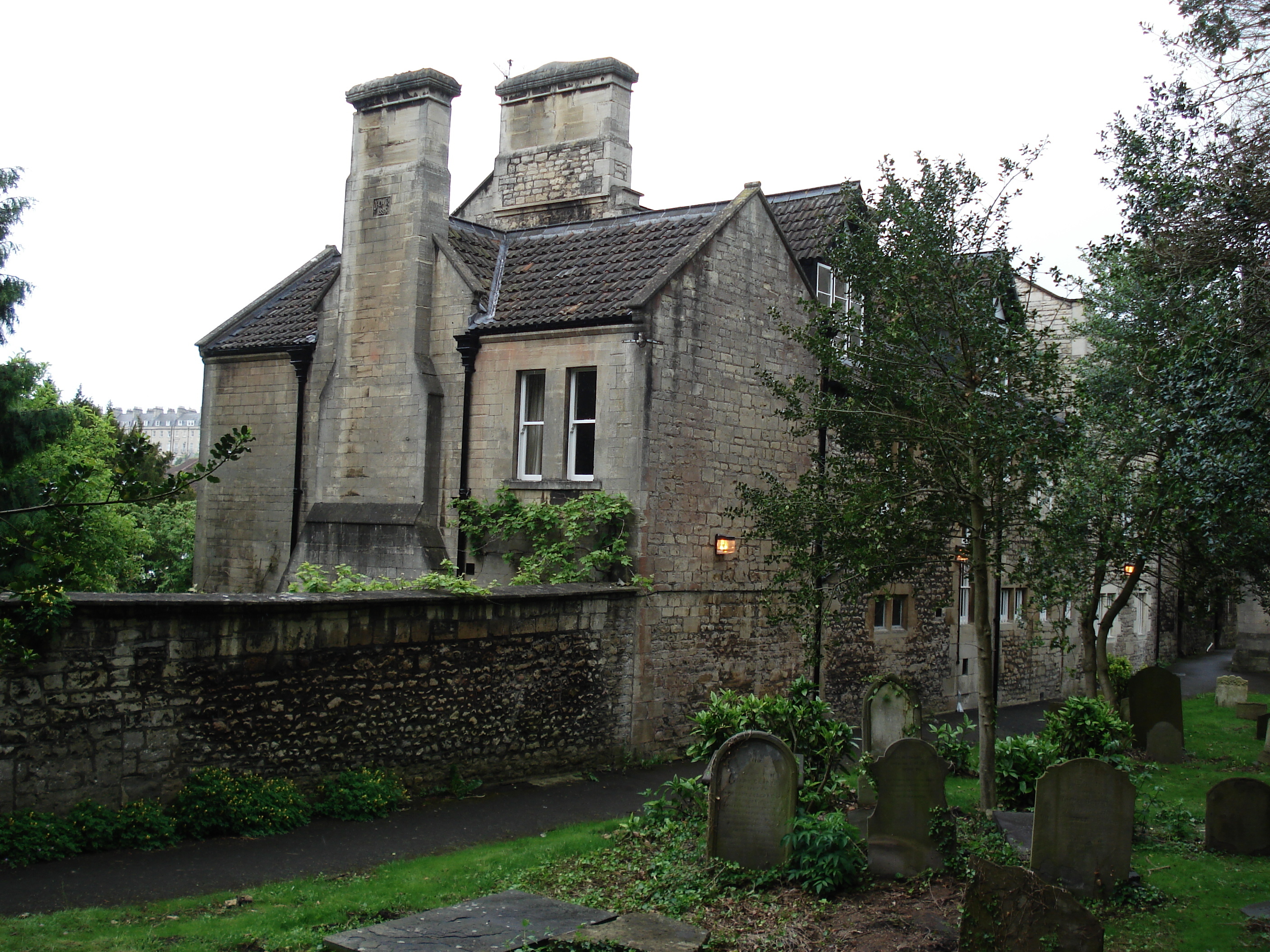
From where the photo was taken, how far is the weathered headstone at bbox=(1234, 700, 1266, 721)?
23562 mm

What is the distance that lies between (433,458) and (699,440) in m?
4.53

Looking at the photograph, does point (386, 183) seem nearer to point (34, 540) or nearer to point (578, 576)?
point (578, 576)

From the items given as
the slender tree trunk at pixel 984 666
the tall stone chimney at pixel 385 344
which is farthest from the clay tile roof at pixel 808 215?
the slender tree trunk at pixel 984 666

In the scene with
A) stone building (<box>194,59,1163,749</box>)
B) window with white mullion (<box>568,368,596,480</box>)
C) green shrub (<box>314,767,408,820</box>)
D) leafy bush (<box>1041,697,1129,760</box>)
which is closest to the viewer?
green shrub (<box>314,767,408,820</box>)

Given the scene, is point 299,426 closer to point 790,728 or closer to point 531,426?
point 531,426

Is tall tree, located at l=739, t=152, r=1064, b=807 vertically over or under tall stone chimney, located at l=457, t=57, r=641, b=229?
under

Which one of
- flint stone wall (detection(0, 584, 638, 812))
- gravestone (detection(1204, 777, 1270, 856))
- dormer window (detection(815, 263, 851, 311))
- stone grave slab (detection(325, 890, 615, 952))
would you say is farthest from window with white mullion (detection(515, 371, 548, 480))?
gravestone (detection(1204, 777, 1270, 856))

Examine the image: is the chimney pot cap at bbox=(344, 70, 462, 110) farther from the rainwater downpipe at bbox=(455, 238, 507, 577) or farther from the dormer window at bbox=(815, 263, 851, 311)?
the dormer window at bbox=(815, 263, 851, 311)

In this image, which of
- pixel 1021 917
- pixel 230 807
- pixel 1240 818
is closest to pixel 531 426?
pixel 230 807

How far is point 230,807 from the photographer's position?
35.3 ft

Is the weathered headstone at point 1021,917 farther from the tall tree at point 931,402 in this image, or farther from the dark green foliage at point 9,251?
the dark green foliage at point 9,251

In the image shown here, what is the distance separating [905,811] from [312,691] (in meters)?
6.45

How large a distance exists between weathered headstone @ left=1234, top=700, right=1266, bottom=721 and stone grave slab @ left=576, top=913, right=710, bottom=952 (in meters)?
20.0

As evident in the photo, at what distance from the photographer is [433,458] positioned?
60.3ft
